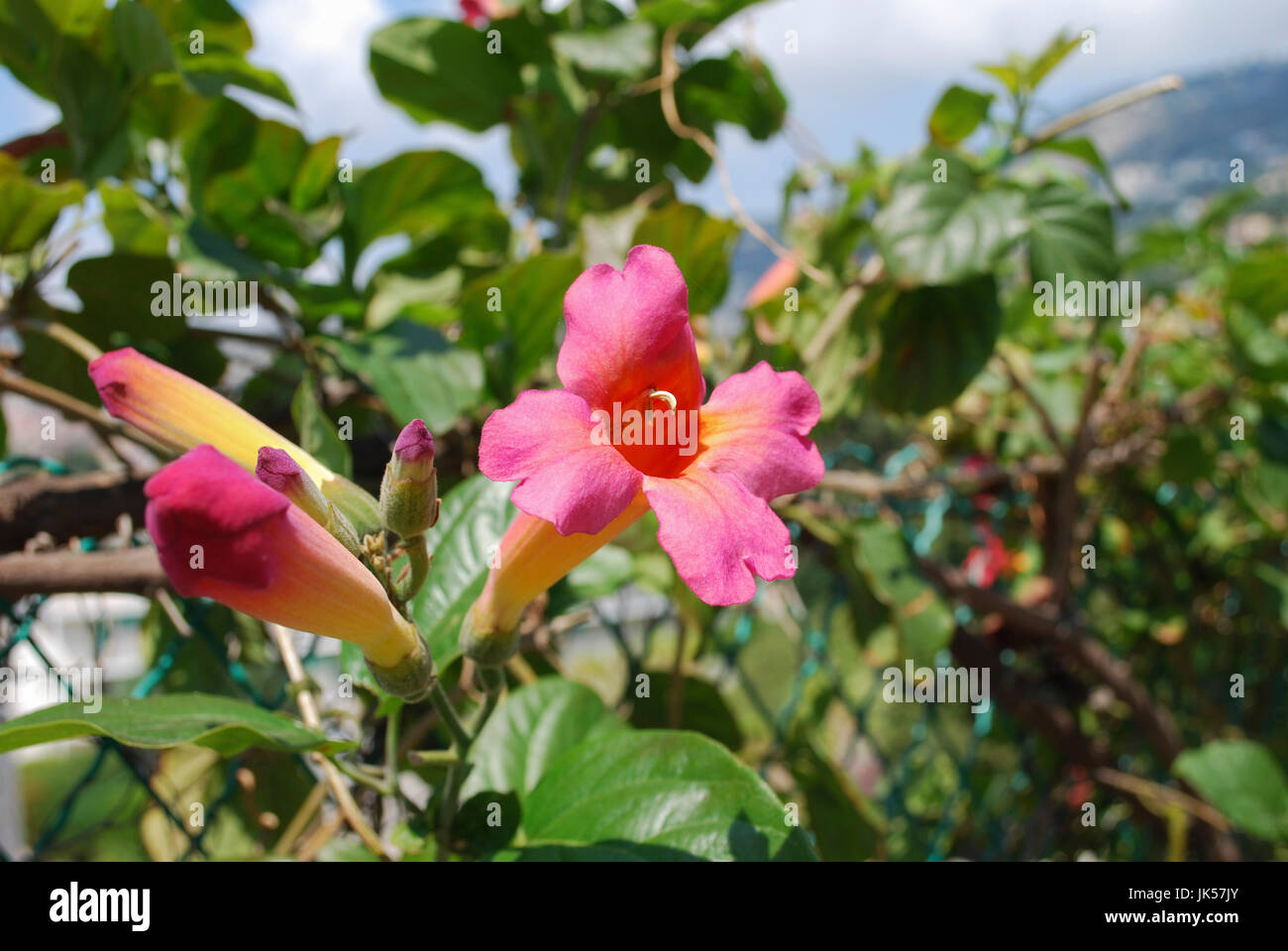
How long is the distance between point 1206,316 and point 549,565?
2369 millimetres

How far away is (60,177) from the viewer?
1.17 metres

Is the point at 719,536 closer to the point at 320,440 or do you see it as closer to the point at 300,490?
the point at 300,490

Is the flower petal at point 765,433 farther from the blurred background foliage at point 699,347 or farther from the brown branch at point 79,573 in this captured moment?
the brown branch at point 79,573

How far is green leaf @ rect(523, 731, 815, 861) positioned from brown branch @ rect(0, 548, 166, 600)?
0.47 metres

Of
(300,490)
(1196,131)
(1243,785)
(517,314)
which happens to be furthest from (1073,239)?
(1196,131)

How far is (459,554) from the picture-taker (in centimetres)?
83

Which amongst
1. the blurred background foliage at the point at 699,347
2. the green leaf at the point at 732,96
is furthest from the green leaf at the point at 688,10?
the green leaf at the point at 732,96

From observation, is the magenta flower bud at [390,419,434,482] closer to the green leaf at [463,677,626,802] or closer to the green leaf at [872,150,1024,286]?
the green leaf at [463,677,626,802]

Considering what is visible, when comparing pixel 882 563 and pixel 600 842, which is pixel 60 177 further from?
pixel 882 563

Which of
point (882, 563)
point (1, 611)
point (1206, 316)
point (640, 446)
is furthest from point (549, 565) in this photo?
point (1206, 316)

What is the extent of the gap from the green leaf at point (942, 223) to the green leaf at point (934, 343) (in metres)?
0.07

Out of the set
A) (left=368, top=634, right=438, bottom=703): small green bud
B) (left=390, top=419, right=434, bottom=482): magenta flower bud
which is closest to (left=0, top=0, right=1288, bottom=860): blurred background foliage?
(left=368, top=634, right=438, bottom=703): small green bud

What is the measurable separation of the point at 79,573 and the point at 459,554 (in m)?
0.38

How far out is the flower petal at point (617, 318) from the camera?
555 millimetres
